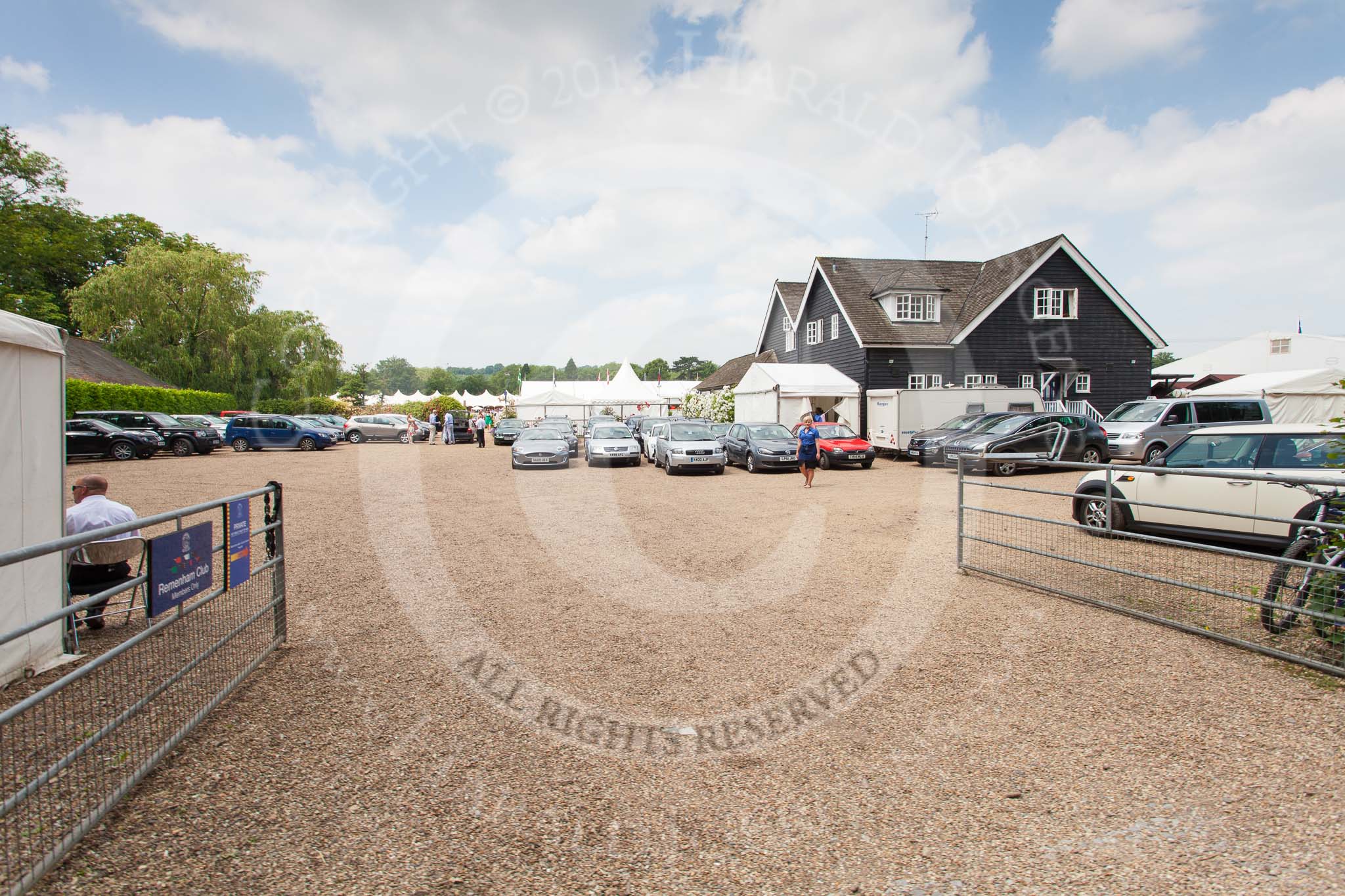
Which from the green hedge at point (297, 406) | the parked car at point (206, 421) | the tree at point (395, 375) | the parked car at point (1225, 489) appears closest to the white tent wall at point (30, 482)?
the parked car at point (1225, 489)

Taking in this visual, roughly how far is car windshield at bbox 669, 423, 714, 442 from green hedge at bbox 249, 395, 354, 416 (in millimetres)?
35717

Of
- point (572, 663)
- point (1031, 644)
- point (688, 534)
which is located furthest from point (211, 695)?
point (688, 534)

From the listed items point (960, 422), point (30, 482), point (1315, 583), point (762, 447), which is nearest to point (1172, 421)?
point (960, 422)

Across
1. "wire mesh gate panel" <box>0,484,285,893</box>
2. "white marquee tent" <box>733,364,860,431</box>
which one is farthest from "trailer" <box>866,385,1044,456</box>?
"wire mesh gate panel" <box>0,484,285,893</box>

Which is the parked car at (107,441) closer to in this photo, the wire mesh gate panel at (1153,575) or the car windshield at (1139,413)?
the wire mesh gate panel at (1153,575)

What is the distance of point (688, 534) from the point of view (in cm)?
1045

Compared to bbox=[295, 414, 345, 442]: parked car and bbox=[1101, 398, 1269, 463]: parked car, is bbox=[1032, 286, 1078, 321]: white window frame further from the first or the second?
bbox=[295, 414, 345, 442]: parked car

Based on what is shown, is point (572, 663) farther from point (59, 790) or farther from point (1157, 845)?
point (1157, 845)

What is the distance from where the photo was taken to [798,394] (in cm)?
2605

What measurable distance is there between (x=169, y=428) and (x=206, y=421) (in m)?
5.57

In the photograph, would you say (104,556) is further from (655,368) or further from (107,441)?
(655,368)

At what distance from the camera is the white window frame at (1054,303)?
28656 mm

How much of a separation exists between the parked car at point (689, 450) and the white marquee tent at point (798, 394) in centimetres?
567

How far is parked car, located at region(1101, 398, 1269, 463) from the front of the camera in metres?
19.3
